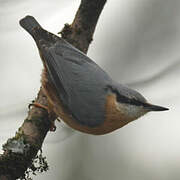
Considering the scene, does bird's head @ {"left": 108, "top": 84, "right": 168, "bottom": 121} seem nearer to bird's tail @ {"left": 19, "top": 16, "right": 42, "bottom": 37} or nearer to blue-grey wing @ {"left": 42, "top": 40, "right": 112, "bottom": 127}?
blue-grey wing @ {"left": 42, "top": 40, "right": 112, "bottom": 127}

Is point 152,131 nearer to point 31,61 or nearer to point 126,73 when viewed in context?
point 126,73

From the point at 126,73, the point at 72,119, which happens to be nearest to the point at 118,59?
the point at 126,73

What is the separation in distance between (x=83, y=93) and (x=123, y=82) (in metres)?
1.80

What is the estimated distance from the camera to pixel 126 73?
6.73 meters

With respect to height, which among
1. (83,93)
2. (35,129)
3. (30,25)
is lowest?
(35,129)

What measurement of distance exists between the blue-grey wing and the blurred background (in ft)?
5.44

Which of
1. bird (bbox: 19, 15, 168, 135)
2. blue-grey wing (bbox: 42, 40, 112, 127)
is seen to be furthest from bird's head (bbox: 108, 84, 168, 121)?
blue-grey wing (bbox: 42, 40, 112, 127)

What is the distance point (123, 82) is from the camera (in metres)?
6.58

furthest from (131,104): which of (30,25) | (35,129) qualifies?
(30,25)

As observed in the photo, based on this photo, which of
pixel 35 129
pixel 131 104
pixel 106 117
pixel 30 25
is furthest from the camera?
pixel 30 25

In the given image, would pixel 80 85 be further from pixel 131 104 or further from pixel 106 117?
pixel 131 104

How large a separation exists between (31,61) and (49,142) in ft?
4.01

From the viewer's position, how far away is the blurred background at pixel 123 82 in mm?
6723

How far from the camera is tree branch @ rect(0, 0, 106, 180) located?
395 centimetres
